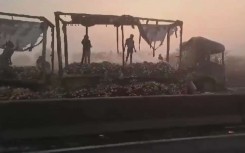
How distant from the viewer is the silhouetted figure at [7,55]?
55.5 ft

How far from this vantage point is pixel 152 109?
745 centimetres

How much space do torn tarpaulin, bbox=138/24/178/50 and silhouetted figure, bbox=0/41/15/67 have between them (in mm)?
5363

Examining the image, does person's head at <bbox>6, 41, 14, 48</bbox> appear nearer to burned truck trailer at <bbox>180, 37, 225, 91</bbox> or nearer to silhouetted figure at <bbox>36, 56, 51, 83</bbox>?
silhouetted figure at <bbox>36, 56, 51, 83</bbox>

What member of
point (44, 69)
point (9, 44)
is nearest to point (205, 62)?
point (44, 69)

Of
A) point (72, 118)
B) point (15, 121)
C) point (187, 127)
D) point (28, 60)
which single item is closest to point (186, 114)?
point (187, 127)

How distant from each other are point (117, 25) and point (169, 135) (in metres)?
11.2

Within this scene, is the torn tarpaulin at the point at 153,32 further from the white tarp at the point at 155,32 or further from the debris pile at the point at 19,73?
the debris pile at the point at 19,73

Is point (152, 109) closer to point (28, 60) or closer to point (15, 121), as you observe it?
point (15, 121)

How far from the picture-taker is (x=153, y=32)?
19.2 metres

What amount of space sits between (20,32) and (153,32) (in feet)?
18.5

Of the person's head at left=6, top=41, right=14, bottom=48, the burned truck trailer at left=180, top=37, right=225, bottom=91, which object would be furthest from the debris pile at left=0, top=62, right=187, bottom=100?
the burned truck trailer at left=180, top=37, right=225, bottom=91

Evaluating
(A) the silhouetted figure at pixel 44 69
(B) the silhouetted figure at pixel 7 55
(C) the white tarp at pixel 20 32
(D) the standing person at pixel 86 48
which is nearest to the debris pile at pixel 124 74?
(A) the silhouetted figure at pixel 44 69

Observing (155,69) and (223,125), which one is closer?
(223,125)

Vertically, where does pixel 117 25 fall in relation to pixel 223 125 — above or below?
above
